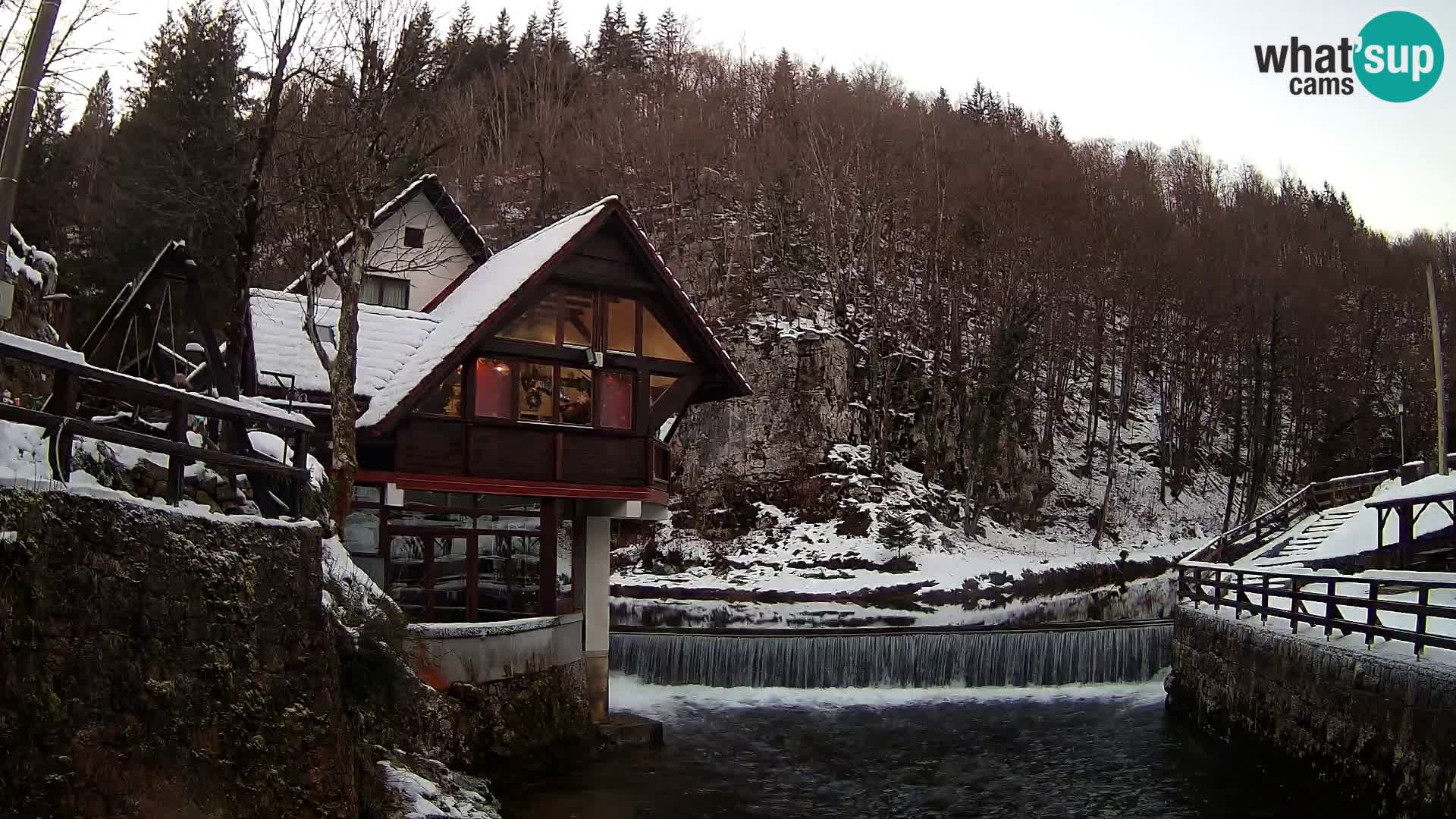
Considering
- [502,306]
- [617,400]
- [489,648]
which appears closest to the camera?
[489,648]

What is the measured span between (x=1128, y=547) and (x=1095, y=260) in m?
15.6

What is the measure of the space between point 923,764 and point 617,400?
9.01 metres

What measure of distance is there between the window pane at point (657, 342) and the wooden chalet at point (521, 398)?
0.04m

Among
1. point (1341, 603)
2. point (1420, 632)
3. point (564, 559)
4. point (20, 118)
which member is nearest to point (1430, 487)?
point (1341, 603)

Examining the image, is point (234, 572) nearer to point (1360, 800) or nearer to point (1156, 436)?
point (1360, 800)

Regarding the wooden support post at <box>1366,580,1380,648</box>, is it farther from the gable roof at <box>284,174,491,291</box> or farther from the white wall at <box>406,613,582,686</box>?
the gable roof at <box>284,174,491,291</box>

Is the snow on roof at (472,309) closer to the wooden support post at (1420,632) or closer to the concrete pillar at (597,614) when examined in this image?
the concrete pillar at (597,614)

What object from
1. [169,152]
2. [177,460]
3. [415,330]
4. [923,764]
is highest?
[169,152]

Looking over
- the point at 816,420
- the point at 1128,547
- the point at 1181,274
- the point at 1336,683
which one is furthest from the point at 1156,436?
the point at 1336,683

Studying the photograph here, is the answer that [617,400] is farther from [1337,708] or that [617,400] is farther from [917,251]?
[917,251]

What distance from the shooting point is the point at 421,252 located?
3053 cm

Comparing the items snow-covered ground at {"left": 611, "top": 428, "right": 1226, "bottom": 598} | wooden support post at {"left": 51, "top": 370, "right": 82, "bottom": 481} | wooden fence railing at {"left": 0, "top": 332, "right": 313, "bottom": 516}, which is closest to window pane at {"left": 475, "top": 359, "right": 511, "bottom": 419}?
wooden fence railing at {"left": 0, "top": 332, "right": 313, "bottom": 516}

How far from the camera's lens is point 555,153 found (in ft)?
195

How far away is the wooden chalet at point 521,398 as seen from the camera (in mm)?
20531
